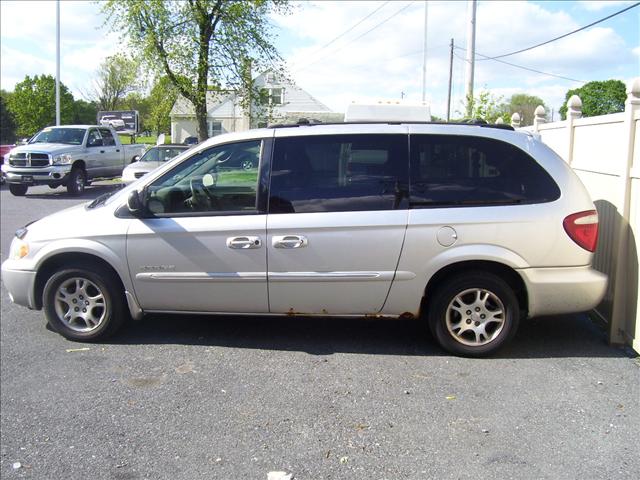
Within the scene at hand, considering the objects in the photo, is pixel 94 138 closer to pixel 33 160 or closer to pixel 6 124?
pixel 33 160

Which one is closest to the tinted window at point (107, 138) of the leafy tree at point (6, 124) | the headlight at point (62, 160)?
the headlight at point (62, 160)

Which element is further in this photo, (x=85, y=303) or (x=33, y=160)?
(x=33, y=160)

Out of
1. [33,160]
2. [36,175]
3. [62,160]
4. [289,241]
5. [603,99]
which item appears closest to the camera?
[289,241]

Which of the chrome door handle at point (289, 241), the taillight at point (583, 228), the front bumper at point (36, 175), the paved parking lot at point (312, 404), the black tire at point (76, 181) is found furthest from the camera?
the black tire at point (76, 181)

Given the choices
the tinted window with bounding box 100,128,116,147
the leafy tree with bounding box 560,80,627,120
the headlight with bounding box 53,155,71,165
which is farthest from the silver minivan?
the tinted window with bounding box 100,128,116,147

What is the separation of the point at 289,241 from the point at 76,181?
1573 centimetres

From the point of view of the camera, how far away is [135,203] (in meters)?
5.00

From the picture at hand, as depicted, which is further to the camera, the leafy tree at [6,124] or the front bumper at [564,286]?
the leafy tree at [6,124]

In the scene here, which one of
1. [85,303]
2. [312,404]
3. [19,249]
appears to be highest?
[19,249]

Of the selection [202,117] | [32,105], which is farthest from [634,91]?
[32,105]

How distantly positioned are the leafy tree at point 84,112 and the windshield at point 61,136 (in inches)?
1468

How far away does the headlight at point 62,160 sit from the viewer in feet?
58.8

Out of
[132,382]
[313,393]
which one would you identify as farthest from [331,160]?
[132,382]

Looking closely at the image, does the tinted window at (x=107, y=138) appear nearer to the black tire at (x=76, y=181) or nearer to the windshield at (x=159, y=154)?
the black tire at (x=76, y=181)
